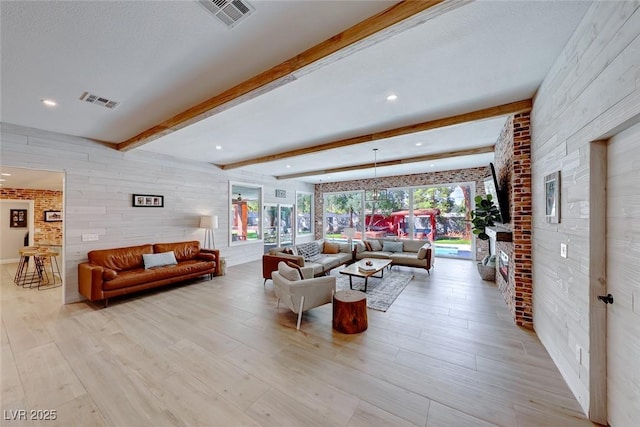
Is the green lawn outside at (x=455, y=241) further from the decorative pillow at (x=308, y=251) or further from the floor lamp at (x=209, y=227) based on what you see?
the floor lamp at (x=209, y=227)

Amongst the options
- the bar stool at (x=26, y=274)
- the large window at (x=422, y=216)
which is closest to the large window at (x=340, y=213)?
the large window at (x=422, y=216)

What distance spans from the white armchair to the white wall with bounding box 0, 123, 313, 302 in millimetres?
3623

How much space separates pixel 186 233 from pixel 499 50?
256 inches

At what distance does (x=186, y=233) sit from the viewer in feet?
19.3

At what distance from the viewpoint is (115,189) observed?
15.3 feet

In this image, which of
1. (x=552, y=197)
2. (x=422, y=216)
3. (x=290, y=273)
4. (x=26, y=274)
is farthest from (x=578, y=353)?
(x=26, y=274)

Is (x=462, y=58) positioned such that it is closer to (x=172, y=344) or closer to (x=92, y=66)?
(x=92, y=66)

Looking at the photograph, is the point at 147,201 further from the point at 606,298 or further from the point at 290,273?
the point at 606,298

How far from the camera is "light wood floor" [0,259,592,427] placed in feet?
5.87

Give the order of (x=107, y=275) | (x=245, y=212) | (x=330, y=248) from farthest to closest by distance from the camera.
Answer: (x=245, y=212) < (x=330, y=248) < (x=107, y=275)

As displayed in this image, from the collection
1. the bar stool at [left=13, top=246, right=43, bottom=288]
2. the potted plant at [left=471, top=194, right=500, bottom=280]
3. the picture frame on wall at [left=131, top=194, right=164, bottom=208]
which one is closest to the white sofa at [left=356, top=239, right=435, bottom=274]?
the potted plant at [left=471, top=194, right=500, bottom=280]

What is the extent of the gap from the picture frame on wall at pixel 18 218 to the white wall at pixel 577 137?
13.2 metres

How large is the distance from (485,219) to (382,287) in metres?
2.41

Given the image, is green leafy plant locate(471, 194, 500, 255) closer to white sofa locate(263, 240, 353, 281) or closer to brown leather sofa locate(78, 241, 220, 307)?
white sofa locate(263, 240, 353, 281)
